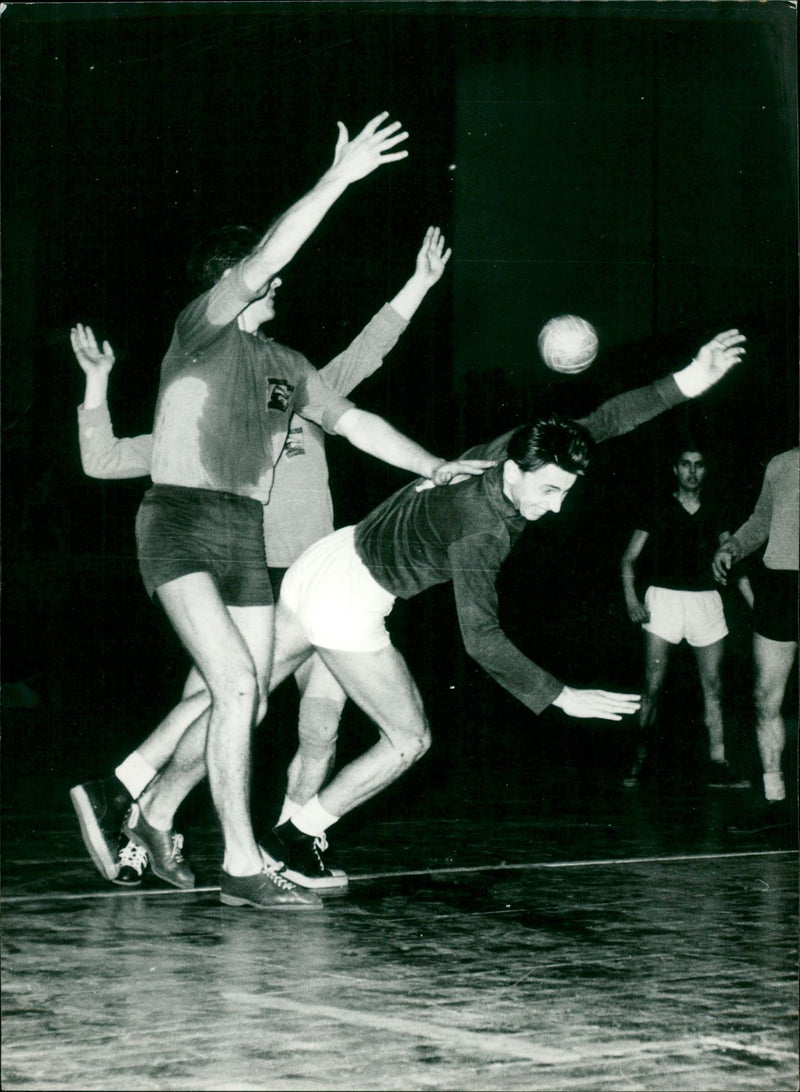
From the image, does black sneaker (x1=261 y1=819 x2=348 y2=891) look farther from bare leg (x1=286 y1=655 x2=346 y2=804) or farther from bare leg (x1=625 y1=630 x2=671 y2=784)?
bare leg (x1=625 y1=630 x2=671 y2=784)

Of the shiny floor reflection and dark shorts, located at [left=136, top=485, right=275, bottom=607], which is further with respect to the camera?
dark shorts, located at [left=136, top=485, right=275, bottom=607]

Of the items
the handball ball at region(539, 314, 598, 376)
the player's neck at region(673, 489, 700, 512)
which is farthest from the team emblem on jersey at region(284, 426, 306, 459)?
the player's neck at region(673, 489, 700, 512)

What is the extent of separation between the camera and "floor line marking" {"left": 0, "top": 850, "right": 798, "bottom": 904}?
512cm

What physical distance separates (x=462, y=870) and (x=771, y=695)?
1.87m

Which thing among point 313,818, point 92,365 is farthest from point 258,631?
point 92,365

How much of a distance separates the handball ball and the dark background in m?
5.22

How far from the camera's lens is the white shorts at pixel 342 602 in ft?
16.7

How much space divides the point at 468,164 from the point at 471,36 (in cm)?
115

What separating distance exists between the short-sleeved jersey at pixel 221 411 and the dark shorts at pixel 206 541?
51 millimetres

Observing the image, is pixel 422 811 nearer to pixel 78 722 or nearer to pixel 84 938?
pixel 84 938

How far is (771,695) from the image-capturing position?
6879 millimetres

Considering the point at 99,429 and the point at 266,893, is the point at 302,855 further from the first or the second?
the point at 99,429

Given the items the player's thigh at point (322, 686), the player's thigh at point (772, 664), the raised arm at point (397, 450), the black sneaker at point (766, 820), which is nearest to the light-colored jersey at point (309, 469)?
the player's thigh at point (322, 686)

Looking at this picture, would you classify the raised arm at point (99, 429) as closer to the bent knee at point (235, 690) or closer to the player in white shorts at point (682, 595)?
the bent knee at point (235, 690)
